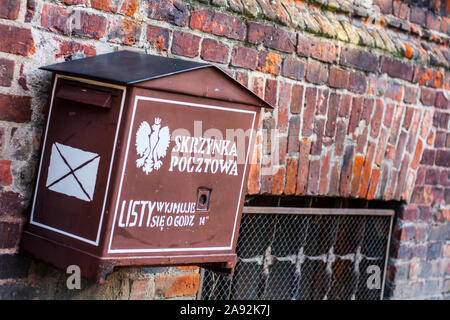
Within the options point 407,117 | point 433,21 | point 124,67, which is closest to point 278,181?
point 407,117

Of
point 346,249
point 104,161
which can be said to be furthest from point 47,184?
→ point 346,249

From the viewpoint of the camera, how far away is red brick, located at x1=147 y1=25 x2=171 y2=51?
2520mm

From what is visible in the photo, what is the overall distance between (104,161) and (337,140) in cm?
147

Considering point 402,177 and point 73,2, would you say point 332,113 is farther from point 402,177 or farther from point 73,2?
point 73,2

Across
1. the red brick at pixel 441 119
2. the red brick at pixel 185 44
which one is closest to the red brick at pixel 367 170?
the red brick at pixel 441 119

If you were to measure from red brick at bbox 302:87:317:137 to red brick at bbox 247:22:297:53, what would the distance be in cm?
22

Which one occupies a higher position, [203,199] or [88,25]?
[88,25]

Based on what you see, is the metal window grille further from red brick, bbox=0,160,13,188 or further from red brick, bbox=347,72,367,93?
red brick, bbox=0,160,13,188

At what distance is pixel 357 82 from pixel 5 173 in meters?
1.78

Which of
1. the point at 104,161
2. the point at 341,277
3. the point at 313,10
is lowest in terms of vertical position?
the point at 341,277

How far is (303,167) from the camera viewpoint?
309cm

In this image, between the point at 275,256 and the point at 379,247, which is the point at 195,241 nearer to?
the point at 275,256

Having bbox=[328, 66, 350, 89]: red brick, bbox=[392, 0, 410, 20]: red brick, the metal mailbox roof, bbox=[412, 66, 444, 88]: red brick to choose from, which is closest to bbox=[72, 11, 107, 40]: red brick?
the metal mailbox roof

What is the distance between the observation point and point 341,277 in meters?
3.61
